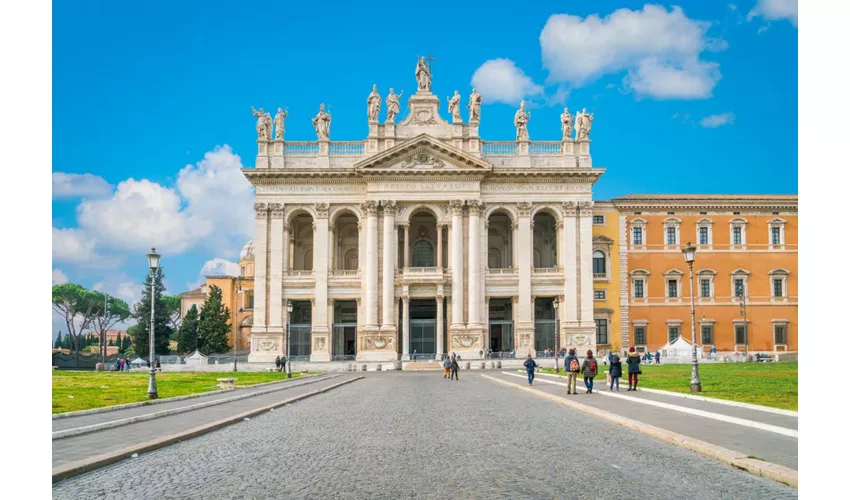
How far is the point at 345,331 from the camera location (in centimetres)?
5866

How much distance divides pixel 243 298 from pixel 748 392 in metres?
68.9

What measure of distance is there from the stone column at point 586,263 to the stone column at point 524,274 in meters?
3.57

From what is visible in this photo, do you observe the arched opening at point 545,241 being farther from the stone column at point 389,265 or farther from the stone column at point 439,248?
the stone column at point 389,265

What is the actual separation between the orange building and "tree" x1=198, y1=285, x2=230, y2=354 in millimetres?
35959

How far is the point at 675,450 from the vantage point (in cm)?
1140

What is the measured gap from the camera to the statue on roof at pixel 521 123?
56.3 m

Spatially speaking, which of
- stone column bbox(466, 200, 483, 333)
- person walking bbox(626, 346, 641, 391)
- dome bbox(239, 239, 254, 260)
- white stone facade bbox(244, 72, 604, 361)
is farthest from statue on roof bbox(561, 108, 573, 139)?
dome bbox(239, 239, 254, 260)

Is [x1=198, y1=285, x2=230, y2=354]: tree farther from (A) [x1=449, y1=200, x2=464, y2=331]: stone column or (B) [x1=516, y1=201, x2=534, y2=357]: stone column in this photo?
(B) [x1=516, y1=201, x2=534, y2=357]: stone column

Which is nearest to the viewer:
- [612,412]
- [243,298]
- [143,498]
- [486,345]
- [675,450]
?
[143,498]

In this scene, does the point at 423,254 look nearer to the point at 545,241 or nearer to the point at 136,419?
the point at 545,241

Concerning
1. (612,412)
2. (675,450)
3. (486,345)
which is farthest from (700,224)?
(675,450)
